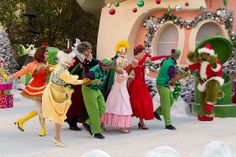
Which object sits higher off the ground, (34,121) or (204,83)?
(204,83)

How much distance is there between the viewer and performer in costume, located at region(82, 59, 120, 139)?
665cm

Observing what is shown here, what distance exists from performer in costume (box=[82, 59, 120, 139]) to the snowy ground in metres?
0.24

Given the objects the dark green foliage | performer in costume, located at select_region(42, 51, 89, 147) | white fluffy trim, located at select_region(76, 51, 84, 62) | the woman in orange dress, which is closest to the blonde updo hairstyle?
performer in costume, located at select_region(42, 51, 89, 147)

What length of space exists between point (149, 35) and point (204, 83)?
3.93m

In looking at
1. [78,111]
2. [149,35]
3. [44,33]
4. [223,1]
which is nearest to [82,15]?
[44,33]

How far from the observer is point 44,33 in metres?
22.2

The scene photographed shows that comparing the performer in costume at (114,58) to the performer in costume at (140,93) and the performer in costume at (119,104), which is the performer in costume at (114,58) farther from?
the performer in costume at (140,93)

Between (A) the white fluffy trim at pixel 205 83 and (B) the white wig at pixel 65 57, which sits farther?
(A) the white fluffy trim at pixel 205 83

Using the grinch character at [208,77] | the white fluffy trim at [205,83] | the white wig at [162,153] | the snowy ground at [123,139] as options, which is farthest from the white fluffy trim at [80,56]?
the white wig at [162,153]

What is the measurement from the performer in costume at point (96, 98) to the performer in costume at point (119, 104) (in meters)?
0.41

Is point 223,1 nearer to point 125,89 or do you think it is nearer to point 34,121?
point 125,89

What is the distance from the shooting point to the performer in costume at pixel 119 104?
716 centimetres

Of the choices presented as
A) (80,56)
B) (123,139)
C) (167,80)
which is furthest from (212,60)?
(80,56)

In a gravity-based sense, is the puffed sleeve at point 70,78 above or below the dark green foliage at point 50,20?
below
